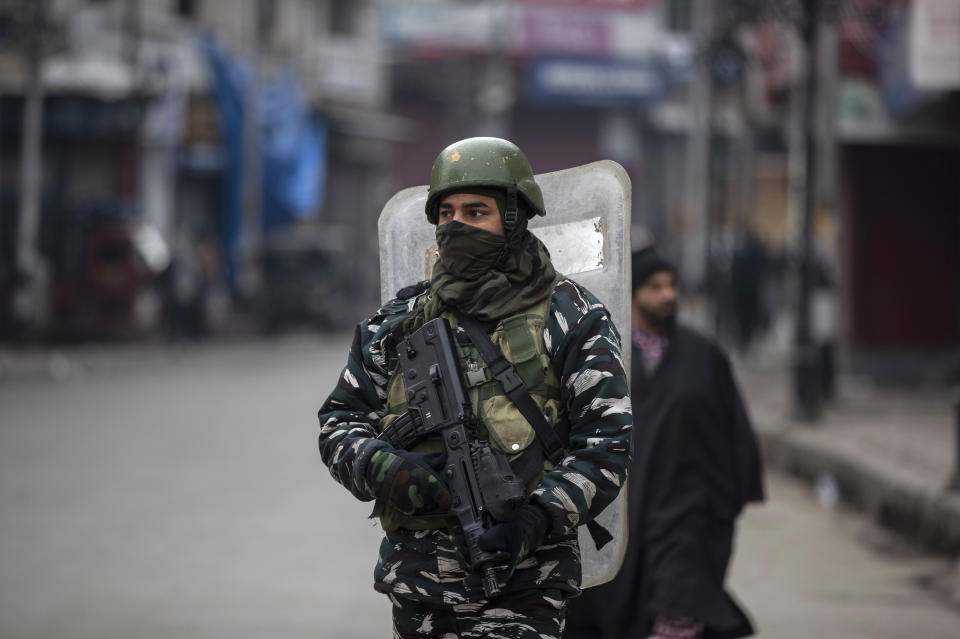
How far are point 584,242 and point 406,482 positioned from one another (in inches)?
33.1

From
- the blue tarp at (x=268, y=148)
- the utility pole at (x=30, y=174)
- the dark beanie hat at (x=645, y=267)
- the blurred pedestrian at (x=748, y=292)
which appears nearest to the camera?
the dark beanie hat at (x=645, y=267)

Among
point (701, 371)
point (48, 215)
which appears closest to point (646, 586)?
point (701, 371)

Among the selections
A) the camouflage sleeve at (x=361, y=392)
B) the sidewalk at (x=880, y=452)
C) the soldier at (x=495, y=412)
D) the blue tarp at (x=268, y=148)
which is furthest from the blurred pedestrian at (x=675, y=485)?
the blue tarp at (x=268, y=148)

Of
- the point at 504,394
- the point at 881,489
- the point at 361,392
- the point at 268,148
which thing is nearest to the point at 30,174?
the point at 268,148

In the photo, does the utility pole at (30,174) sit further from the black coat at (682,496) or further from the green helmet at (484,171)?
the green helmet at (484,171)

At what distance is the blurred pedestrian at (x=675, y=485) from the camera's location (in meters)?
4.84

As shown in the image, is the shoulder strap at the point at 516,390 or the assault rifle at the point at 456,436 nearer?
the assault rifle at the point at 456,436

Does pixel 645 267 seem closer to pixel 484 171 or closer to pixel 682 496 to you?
pixel 682 496

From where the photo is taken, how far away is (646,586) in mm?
4902

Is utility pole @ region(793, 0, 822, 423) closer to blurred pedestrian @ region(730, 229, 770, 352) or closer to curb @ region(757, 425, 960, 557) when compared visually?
curb @ region(757, 425, 960, 557)

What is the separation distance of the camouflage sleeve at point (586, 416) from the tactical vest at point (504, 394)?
0.03 meters

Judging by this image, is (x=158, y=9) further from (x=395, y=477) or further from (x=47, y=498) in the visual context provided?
(x=395, y=477)

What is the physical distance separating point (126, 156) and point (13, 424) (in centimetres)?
1537

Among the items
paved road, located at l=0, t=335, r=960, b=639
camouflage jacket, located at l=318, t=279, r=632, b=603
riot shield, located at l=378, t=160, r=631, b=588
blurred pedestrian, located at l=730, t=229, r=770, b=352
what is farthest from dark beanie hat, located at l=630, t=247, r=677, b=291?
blurred pedestrian, located at l=730, t=229, r=770, b=352
